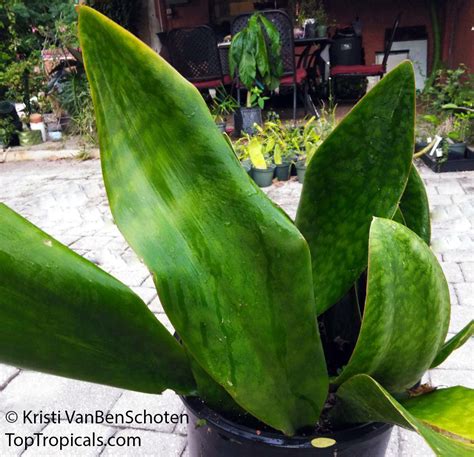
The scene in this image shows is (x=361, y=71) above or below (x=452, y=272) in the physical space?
above

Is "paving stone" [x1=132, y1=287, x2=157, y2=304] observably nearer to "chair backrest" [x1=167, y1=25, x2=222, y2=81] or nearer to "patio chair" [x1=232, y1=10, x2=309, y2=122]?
"patio chair" [x1=232, y1=10, x2=309, y2=122]

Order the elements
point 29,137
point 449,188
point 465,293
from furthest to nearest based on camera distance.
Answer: point 29,137 < point 449,188 < point 465,293

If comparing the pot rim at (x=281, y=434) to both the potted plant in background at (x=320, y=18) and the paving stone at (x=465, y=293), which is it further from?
the potted plant in background at (x=320, y=18)

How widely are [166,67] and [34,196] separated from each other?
4015 millimetres

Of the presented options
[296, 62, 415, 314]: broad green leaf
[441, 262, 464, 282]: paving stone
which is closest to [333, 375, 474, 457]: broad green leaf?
[296, 62, 415, 314]: broad green leaf

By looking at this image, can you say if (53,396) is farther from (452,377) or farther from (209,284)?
(209,284)

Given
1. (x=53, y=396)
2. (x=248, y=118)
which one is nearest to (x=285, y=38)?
(x=248, y=118)

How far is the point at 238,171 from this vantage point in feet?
1.65

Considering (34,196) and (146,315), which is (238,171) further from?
(34,196)

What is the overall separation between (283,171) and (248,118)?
121 cm

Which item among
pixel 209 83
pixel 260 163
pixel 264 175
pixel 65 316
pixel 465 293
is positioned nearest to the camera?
pixel 65 316

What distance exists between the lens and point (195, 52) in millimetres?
5508

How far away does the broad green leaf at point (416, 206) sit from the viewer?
756 millimetres

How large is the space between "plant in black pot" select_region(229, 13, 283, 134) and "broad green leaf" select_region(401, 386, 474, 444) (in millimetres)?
4439
